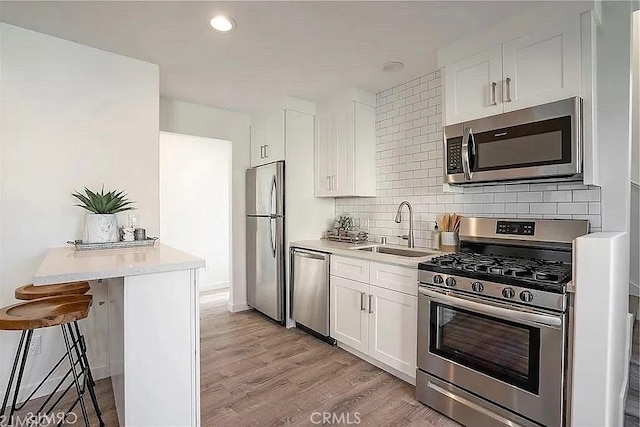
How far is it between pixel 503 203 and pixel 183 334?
2.25m

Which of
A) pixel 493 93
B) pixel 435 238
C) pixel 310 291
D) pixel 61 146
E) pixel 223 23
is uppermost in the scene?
pixel 223 23

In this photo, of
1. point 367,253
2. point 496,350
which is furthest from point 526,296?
point 367,253

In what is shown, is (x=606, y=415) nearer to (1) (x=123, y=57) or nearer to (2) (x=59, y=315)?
(2) (x=59, y=315)

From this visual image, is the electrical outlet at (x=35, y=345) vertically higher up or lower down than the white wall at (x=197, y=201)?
lower down

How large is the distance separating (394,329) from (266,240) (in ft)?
6.00

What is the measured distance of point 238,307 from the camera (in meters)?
4.07

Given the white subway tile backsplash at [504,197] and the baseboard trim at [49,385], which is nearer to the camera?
the baseboard trim at [49,385]

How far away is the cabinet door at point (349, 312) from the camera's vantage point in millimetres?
2617

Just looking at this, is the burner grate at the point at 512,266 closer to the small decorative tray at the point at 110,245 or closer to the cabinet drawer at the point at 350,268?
the cabinet drawer at the point at 350,268

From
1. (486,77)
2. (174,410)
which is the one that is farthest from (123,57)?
(486,77)

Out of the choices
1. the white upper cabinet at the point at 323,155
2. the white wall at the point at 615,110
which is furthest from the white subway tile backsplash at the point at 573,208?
the white upper cabinet at the point at 323,155

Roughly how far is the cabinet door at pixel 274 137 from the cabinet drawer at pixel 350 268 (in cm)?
134

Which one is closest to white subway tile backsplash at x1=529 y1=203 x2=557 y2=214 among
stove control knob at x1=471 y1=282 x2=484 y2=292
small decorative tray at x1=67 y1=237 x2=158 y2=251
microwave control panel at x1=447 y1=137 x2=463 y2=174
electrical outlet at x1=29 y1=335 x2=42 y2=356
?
microwave control panel at x1=447 y1=137 x2=463 y2=174

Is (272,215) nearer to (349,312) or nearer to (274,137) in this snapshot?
(274,137)
